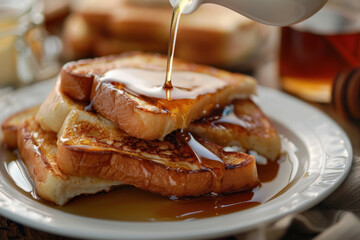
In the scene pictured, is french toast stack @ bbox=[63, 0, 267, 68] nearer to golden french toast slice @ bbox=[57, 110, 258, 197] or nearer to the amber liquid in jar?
the amber liquid in jar

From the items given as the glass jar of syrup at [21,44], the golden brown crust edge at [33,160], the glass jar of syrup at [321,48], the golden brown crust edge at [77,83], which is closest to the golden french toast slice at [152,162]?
the golden brown crust edge at [33,160]

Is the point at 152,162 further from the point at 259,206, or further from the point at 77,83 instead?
the point at 77,83

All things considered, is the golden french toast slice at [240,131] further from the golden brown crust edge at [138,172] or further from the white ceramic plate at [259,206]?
the golden brown crust edge at [138,172]

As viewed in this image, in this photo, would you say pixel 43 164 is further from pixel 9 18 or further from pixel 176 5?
pixel 9 18

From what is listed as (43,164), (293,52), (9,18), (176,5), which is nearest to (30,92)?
(9,18)

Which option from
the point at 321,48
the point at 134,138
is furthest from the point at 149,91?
the point at 321,48
